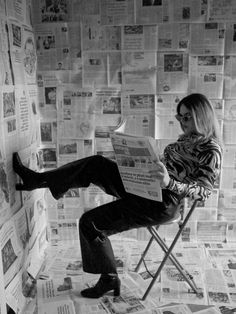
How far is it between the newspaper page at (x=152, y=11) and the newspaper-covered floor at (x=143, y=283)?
129cm

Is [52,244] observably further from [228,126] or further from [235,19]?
[235,19]

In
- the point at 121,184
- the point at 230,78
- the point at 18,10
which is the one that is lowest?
the point at 121,184

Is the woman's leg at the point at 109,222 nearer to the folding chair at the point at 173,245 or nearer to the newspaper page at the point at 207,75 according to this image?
the folding chair at the point at 173,245

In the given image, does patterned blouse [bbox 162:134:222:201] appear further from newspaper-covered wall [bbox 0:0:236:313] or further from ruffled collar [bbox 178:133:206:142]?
newspaper-covered wall [bbox 0:0:236:313]

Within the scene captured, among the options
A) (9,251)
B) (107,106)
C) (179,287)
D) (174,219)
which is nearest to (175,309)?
(179,287)

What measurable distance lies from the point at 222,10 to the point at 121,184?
106 cm

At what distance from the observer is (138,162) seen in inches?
54.8

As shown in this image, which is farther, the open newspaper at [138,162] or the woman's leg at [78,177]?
the woman's leg at [78,177]

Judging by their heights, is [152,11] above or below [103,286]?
above

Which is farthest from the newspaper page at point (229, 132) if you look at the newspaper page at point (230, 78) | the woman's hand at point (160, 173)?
the woman's hand at point (160, 173)

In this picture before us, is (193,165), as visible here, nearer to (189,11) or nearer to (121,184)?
(121,184)

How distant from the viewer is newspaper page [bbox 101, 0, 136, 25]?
188 cm

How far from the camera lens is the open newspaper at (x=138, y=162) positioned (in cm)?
132

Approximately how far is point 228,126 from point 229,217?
1.82ft
